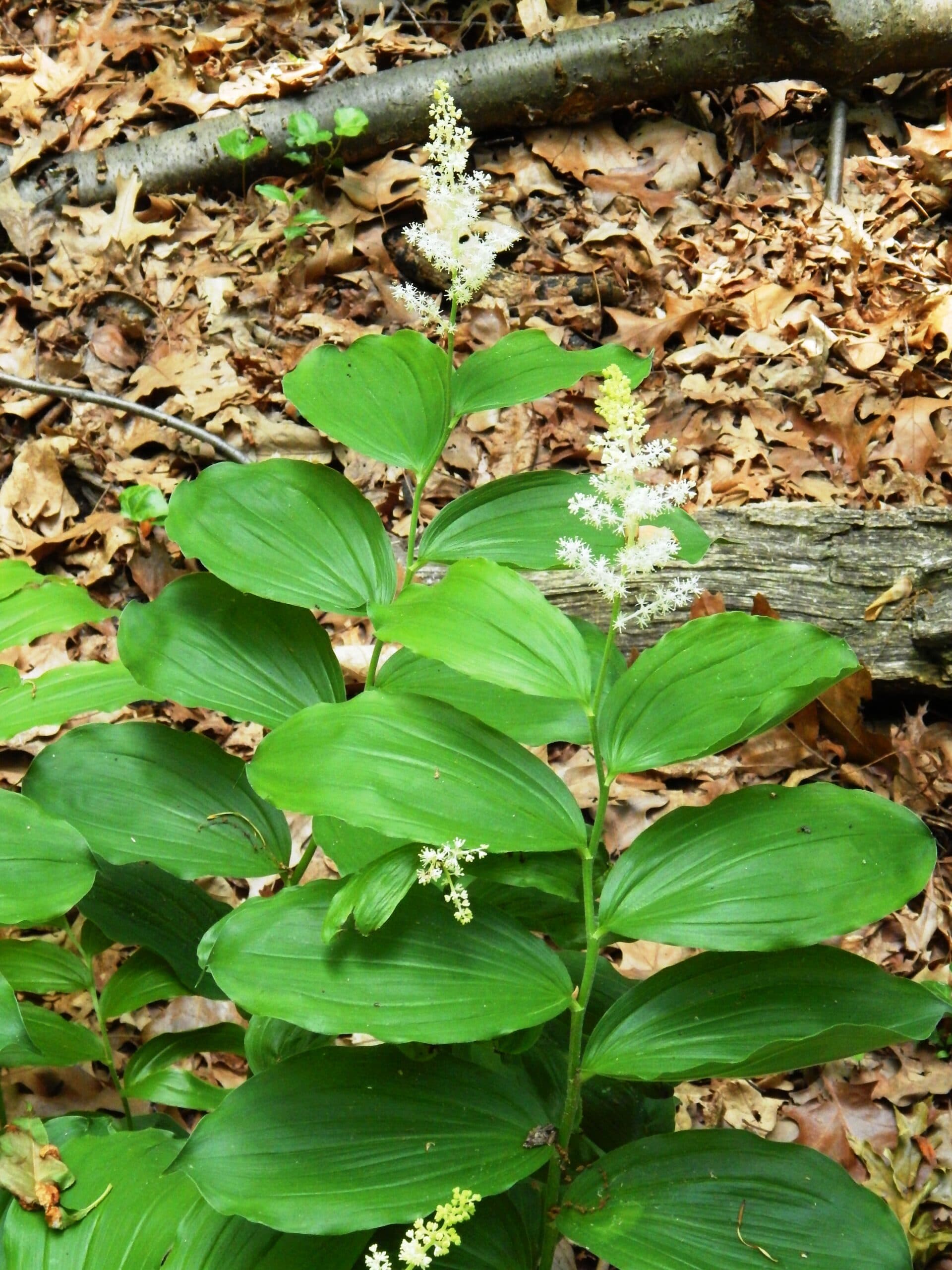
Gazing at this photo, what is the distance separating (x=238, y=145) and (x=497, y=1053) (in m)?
3.77

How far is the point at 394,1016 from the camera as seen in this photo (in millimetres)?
1152

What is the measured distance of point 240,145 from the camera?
4094 mm

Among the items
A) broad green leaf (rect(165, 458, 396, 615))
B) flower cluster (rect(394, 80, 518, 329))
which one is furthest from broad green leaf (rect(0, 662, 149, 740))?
flower cluster (rect(394, 80, 518, 329))

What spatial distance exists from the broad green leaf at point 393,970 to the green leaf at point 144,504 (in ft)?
6.33

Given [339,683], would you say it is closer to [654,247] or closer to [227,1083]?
[227,1083]

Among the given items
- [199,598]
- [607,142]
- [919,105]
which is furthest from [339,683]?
[919,105]

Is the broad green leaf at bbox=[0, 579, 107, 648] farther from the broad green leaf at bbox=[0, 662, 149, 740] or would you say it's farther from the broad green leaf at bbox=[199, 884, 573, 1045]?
the broad green leaf at bbox=[199, 884, 573, 1045]

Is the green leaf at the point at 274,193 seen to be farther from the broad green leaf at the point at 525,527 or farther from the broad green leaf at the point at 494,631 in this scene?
the broad green leaf at the point at 494,631

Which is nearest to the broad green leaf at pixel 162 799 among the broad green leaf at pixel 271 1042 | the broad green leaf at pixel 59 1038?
the broad green leaf at pixel 271 1042

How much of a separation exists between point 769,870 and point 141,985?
1067 mm

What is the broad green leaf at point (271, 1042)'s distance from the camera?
1480mm

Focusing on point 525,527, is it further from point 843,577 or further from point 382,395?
point 843,577

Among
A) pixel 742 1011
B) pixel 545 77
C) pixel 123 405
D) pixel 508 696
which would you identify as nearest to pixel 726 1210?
pixel 742 1011

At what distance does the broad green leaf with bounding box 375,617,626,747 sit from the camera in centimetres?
150
